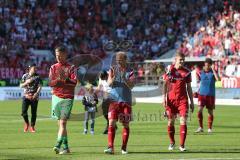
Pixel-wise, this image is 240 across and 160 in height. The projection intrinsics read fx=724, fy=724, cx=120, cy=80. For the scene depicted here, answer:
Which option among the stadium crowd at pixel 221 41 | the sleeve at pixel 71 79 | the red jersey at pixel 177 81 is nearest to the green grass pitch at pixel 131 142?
the red jersey at pixel 177 81

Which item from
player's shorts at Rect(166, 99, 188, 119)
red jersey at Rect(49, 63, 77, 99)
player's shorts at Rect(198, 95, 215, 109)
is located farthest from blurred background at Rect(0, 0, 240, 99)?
red jersey at Rect(49, 63, 77, 99)

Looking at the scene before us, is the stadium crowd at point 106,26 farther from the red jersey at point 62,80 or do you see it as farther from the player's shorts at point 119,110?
the player's shorts at point 119,110

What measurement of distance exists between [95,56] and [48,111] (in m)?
18.6

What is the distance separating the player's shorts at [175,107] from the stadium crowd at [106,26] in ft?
110

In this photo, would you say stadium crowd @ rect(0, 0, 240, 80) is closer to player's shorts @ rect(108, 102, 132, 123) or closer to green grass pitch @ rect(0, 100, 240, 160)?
green grass pitch @ rect(0, 100, 240, 160)

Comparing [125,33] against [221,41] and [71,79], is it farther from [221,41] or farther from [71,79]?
[71,79]

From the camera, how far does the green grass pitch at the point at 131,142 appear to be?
15.6m

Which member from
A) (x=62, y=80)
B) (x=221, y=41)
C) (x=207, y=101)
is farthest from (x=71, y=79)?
(x=221, y=41)

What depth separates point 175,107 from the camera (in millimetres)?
16938

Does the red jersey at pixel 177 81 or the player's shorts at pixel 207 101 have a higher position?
the red jersey at pixel 177 81

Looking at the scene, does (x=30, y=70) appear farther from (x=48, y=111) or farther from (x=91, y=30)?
(x=91, y=30)

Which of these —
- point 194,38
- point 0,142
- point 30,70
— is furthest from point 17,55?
point 0,142

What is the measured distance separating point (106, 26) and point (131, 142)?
40.4 meters

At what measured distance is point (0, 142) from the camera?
745 inches
